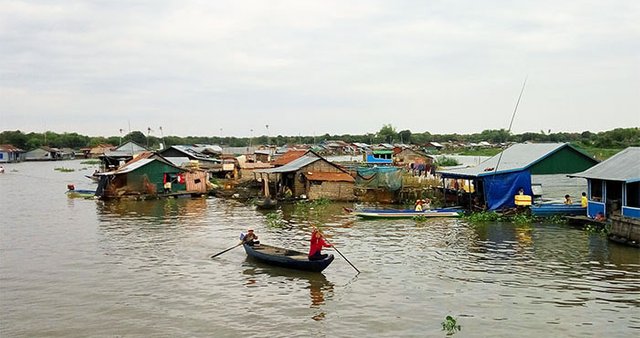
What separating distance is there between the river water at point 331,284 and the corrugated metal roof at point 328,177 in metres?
8.77

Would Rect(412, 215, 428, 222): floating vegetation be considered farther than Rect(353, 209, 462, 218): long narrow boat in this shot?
No

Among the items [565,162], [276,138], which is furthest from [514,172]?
[276,138]

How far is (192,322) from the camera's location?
12281 mm

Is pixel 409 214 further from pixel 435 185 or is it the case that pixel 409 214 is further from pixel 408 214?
pixel 435 185

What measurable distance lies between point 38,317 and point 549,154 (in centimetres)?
2270

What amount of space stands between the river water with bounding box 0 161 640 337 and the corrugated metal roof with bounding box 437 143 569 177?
4.04 metres

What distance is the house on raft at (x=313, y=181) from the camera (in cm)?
3394

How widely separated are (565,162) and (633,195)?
846 cm

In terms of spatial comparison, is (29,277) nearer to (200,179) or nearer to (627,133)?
(200,179)

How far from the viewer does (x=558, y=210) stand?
24.3 meters

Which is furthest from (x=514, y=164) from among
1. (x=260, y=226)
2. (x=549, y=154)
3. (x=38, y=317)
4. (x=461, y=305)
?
(x=38, y=317)

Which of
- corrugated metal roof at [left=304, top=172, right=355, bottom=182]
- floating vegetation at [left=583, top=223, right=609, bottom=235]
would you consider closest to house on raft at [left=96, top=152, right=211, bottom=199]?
corrugated metal roof at [left=304, top=172, right=355, bottom=182]

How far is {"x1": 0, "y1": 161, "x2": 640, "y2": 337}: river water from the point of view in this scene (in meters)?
12.0

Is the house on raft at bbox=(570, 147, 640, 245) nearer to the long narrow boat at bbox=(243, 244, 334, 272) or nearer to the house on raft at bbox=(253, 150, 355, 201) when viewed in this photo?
the long narrow boat at bbox=(243, 244, 334, 272)
